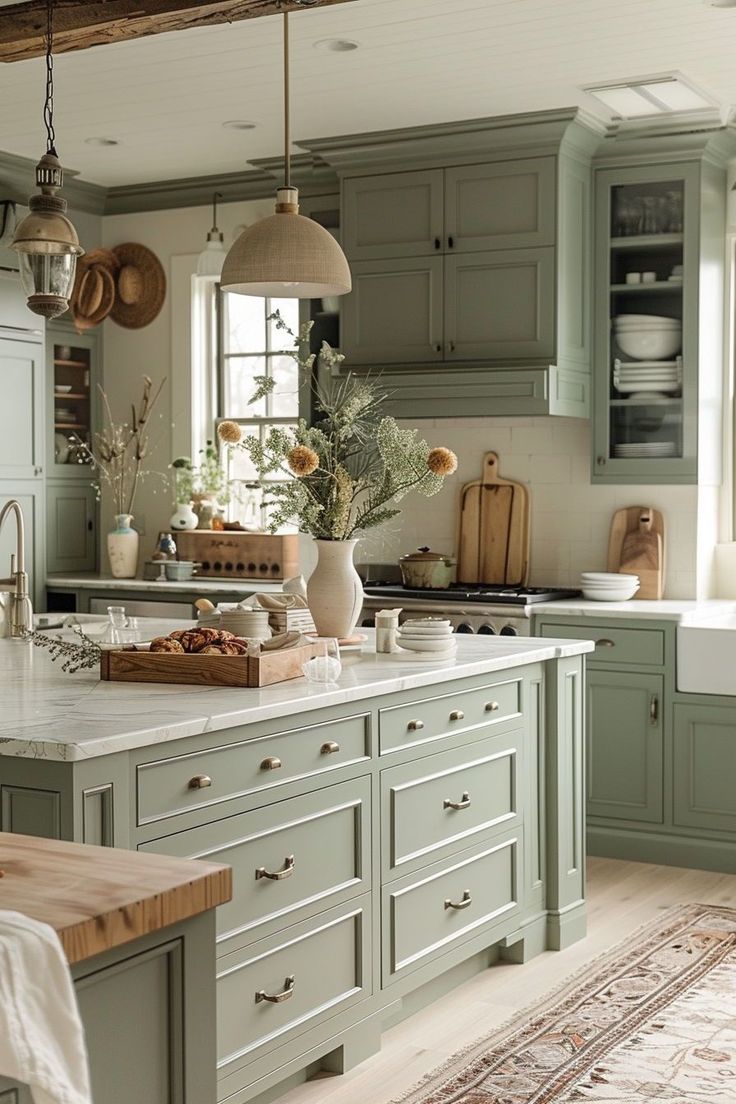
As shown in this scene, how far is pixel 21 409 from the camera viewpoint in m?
6.71

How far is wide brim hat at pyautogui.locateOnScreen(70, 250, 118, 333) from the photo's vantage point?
727cm

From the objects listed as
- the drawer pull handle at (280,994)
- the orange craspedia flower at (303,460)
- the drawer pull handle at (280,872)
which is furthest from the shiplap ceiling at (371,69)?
the drawer pull handle at (280,994)

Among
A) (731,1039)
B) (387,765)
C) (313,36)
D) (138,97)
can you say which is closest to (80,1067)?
(387,765)

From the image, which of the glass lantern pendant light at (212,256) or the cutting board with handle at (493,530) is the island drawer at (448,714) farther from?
the glass lantern pendant light at (212,256)

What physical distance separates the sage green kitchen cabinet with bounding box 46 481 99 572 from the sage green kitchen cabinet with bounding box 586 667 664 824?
3045 millimetres

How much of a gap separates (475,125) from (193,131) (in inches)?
48.5

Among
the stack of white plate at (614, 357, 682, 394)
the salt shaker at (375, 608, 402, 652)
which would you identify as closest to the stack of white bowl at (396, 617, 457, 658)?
the salt shaker at (375, 608, 402, 652)

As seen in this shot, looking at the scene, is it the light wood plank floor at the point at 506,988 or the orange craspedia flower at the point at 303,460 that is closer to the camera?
the light wood plank floor at the point at 506,988

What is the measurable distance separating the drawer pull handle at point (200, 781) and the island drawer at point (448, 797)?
0.74 metres

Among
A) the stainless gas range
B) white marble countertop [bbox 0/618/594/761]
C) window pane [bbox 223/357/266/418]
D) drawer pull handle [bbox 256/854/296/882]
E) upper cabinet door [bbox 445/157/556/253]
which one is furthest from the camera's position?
window pane [bbox 223/357/266/418]

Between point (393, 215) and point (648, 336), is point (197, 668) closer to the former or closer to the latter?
point (648, 336)

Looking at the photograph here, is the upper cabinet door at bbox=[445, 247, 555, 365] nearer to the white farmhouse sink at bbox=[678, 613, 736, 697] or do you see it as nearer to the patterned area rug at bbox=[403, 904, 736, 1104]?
the white farmhouse sink at bbox=[678, 613, 736, 697]

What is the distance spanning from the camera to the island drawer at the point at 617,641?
545 cm

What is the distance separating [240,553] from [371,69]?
2.48 meters
